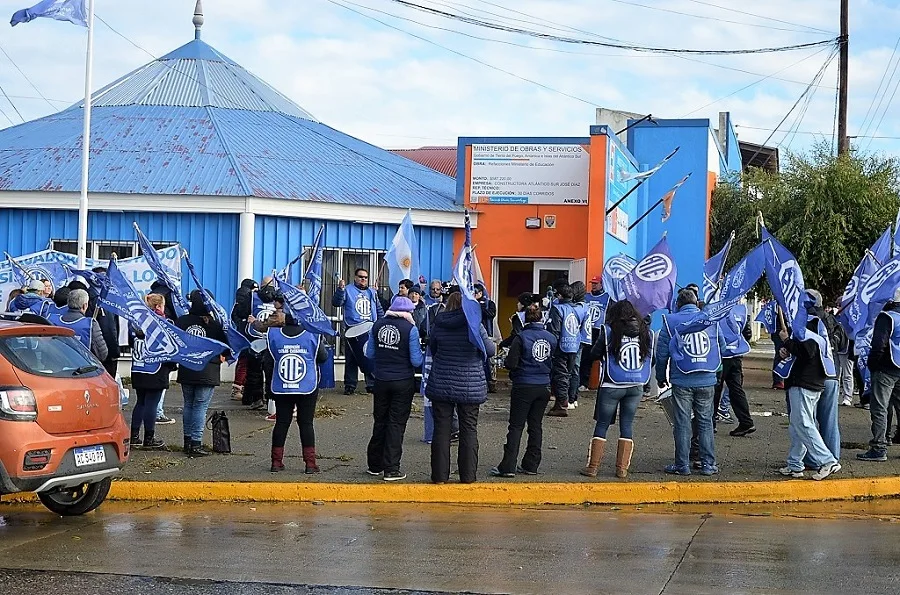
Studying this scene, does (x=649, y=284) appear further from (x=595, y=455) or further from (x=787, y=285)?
(x=595, y=455)

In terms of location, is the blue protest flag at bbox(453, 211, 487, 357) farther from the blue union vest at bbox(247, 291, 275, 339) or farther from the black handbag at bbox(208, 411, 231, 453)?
the blue union vest at bbox(247, 291, 275, 339)

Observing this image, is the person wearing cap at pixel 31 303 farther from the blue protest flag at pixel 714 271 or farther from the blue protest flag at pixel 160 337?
the blue protest flag at pixel 714 271

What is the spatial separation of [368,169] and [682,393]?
13.1 meters

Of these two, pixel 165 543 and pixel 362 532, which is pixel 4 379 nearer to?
pixel 165 543

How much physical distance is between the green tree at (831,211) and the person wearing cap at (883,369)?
1185 cm

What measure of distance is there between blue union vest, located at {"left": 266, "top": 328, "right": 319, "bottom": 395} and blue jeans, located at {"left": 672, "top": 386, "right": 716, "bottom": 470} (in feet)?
11.7

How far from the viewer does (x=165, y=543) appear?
809 centimetres

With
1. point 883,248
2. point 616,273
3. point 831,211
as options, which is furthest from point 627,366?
point 831,211

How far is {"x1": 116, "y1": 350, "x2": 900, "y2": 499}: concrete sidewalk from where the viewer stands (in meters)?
10.7

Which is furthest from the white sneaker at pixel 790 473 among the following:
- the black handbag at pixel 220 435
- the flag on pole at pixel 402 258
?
the black handbag at pixel 220 435

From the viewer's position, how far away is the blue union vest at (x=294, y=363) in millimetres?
10539

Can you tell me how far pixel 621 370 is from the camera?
10.6 m

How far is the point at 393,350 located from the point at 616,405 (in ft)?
7.46

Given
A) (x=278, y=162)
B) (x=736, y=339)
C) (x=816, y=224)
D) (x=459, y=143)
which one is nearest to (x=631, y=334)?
(x=736, y=339)
